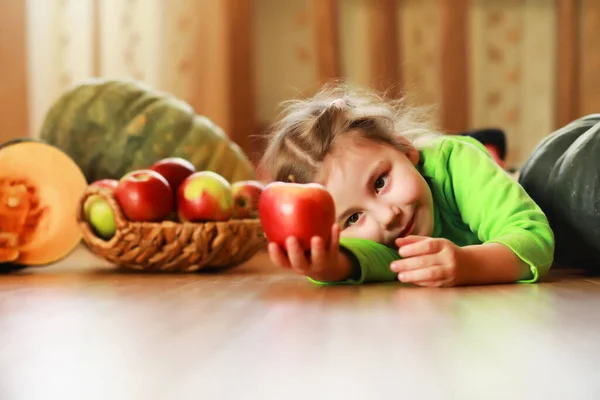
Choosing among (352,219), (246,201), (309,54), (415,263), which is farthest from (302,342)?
(309,54)

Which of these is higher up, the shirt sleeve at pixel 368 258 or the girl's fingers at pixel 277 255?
the girl's fingers at pixel 277 255

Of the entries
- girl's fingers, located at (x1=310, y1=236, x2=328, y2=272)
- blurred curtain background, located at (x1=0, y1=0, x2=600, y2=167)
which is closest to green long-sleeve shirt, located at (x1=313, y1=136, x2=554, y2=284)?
girl's fingers, located at (x1=310, y1=236, x2=328, y2=272)

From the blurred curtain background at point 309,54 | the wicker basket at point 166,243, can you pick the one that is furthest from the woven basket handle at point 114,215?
the blurred curtain background at point 309,54

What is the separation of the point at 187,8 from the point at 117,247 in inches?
63.7

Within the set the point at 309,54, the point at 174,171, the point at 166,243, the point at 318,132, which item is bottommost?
the point at 166,243

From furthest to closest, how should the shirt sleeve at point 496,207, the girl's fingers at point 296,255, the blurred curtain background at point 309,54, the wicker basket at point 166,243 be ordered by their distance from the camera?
the blurred curtain background at point 309,54, the wicker basket at point 166,243, the shirt sleeve at point 496,207, the girl's fingers at point 296,255

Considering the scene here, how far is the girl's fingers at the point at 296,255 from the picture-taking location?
3.09 feet

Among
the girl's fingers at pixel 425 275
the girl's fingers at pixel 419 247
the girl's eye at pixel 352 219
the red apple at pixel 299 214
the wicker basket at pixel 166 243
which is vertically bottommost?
the wicker basket at pixel 166 243

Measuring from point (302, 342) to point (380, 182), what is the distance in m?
0.54

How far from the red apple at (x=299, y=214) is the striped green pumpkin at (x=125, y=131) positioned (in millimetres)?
1044

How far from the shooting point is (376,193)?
1.13m

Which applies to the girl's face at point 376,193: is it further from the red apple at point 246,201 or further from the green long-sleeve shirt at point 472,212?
the red apple at point 246,201

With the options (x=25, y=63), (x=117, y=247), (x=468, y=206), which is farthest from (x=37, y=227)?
(x=25, y=63)

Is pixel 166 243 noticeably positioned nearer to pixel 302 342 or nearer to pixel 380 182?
pixel 380 182
